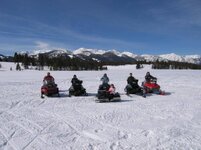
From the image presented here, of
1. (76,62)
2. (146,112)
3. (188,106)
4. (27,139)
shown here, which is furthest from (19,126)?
(76,62)

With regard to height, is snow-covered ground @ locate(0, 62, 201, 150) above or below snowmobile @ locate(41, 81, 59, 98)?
below

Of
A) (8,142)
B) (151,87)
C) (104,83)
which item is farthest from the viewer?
(151,87)

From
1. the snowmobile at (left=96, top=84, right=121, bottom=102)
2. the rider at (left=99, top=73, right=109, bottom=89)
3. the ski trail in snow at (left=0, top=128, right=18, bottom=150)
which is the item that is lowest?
the ski trail in snow at (left=0, top=128, right=18, bottom=150)

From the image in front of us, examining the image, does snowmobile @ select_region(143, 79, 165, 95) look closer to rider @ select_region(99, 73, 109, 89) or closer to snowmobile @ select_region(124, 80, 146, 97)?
snowmobile @ select_region(124, 80, 146, 97)

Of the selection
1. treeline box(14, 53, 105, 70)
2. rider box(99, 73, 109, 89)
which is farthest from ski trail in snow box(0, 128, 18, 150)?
treeline box(14, 53, 105, 70)

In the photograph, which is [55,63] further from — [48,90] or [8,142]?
[8,142]

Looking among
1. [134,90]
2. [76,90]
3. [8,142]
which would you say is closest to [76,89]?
[76,90]

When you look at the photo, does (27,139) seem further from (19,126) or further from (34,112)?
(34,112)

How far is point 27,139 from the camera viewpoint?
8023 millimetres

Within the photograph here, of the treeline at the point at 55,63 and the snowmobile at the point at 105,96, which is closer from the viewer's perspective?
the snowmobile at the point at 105,96

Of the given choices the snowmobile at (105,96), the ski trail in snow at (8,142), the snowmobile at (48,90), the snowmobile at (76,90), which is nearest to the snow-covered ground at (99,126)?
Result: the ski trail in snow at (8,142)

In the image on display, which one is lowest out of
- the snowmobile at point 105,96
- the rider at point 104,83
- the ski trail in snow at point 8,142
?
the ski trail in snow at point 8,142

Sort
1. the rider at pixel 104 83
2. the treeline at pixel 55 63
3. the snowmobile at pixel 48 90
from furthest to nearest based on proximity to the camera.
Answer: the treeline at pixel 55 63, the snowmobile at pixel 48 90, the rider at pixel 104 83

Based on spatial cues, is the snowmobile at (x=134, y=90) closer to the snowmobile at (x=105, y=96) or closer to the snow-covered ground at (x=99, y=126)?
the snowmobile at (x=105, y=96)
